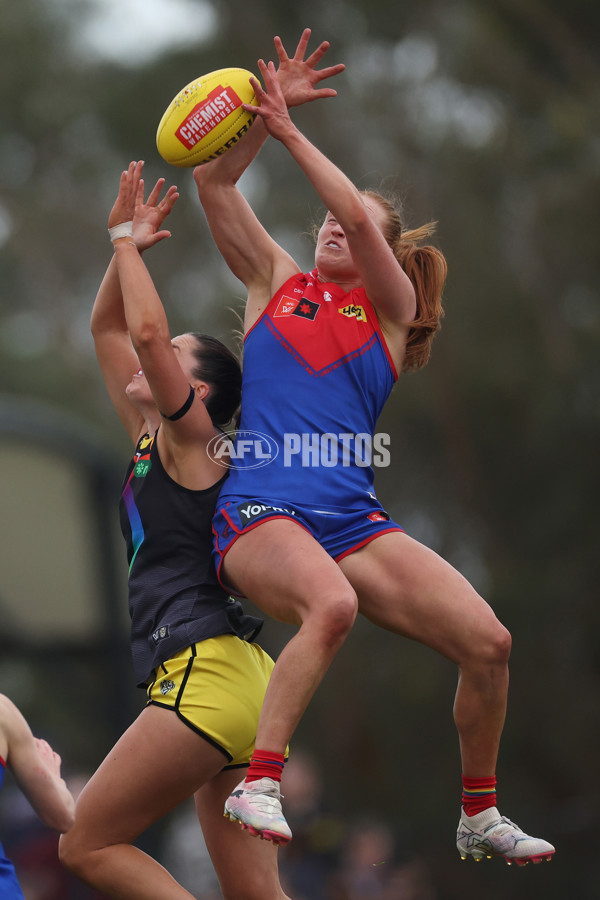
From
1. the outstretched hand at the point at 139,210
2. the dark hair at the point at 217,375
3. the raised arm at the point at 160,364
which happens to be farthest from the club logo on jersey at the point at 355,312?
the outstretched hand at the point at 139,210

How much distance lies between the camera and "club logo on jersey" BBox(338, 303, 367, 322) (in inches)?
157

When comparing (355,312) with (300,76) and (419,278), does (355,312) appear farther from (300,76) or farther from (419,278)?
(300,76)

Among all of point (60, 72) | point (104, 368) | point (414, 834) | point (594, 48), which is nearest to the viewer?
point (104, 368)

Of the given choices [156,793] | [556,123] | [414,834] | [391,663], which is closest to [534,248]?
[556,123]

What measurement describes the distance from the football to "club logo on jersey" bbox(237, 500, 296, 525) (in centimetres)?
125

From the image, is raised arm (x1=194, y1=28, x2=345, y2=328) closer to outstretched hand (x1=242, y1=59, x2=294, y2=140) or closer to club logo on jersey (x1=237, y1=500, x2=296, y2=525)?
outstretched hand (x1=242, y1=59, x2=294, y2=140)

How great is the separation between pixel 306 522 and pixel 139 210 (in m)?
1.30

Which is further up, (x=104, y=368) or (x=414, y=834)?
(x=104, y=368)

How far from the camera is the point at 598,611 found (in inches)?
554

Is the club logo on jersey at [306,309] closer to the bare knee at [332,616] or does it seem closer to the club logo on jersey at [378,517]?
the club logo on jersey at [378,517]

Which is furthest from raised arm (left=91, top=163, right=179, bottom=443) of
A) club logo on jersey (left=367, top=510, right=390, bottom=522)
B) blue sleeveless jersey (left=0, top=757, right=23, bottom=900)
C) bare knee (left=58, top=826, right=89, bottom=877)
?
blue sleeveless jersey (left=0, top=757, right=23, bottom=900)

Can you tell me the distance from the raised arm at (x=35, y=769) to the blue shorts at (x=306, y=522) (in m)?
0.94

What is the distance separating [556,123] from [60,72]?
7593mm

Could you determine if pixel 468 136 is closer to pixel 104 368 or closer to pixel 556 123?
pixel 556 123
